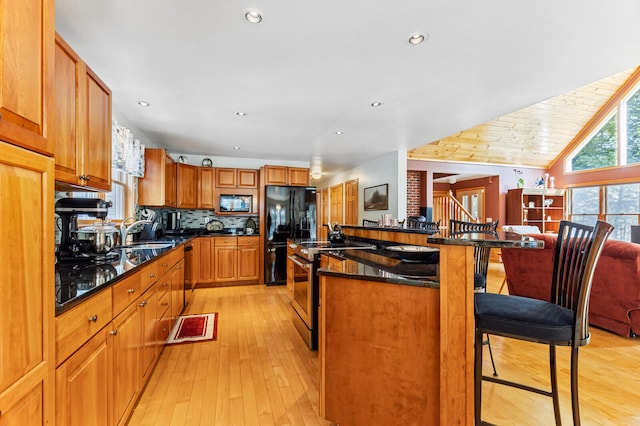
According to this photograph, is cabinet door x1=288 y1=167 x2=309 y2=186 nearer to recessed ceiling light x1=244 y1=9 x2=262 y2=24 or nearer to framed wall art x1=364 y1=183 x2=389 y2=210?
framed wall art x1=364 y1=183 x2=389 y2=210

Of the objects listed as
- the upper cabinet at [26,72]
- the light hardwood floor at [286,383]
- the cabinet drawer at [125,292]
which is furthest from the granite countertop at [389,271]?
the upper cabinet at [26,72]

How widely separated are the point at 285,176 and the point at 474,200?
6.13 m

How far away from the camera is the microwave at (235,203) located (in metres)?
5.45

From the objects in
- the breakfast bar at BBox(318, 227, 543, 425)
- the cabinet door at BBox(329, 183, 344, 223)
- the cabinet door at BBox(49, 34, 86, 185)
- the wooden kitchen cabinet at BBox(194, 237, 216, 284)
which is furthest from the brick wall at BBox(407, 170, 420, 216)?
the cabinet door at BBox(49, 34, 86, 185)

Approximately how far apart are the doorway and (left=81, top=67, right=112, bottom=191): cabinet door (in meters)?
8.66

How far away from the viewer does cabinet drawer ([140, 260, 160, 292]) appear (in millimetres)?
1916

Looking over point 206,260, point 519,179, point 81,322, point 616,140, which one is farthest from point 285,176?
point 616,140

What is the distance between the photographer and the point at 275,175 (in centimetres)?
541

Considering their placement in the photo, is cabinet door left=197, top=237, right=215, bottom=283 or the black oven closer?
the black oven

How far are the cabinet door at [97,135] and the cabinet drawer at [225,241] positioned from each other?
3.08 meters

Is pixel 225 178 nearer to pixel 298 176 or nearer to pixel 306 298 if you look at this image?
pixel 298 176

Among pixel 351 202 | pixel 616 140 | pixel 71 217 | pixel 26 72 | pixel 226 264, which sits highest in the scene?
pixel 616 140

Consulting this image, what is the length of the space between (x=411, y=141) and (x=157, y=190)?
4.01 metres

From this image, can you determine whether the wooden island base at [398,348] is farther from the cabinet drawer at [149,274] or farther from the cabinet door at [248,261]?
the cabinet door at [248,261]
